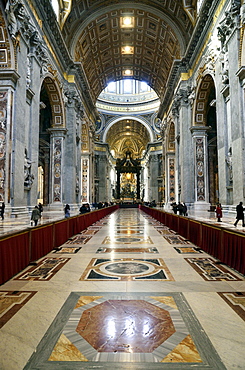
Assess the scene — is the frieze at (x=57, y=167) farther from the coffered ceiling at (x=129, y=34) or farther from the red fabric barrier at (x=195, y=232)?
the red fabric barrier at (x=195, y=232)

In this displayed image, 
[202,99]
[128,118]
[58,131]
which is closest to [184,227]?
[202,99]

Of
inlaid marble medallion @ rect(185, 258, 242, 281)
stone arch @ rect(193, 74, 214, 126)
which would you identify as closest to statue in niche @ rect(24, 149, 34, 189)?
inlaid marble medallion @ rect(185, 258, 242, 281)

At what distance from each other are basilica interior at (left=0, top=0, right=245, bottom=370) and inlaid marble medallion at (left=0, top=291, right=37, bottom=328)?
0.02m

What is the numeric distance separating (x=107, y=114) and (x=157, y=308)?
43265mm

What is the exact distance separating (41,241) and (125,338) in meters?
3.54

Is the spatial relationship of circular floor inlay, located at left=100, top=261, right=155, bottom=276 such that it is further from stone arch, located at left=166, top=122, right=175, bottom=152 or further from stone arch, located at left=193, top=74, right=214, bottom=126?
stone arch, located at left=166, top=122, right=175, bottom=152

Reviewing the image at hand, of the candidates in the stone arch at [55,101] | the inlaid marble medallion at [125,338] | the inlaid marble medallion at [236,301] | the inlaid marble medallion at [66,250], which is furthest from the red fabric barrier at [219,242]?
the stone arch at [55,101]

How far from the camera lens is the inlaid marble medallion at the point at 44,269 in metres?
3.94

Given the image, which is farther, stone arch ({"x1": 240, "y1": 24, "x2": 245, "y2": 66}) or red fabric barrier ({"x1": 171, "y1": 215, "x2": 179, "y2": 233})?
stone arch ({"x1": 240, "y1": 24, "x2": 245, "y2": 66})

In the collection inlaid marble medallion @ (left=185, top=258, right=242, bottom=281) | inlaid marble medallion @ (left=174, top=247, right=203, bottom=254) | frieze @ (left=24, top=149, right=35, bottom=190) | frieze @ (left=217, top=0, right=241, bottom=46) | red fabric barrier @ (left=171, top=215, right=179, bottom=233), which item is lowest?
inlaid marble medallion @ (left=174, top=247, right=203, bottom=254)

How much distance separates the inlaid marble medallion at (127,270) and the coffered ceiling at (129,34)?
16784 mm

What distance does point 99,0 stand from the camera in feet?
60.7

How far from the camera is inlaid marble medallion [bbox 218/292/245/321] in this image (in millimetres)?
2701

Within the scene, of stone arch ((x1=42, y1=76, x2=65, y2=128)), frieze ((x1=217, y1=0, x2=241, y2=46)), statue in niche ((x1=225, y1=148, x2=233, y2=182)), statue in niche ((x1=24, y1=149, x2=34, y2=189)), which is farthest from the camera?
stone arch ((x1=42, y1=76, x2=65, y2=128))
